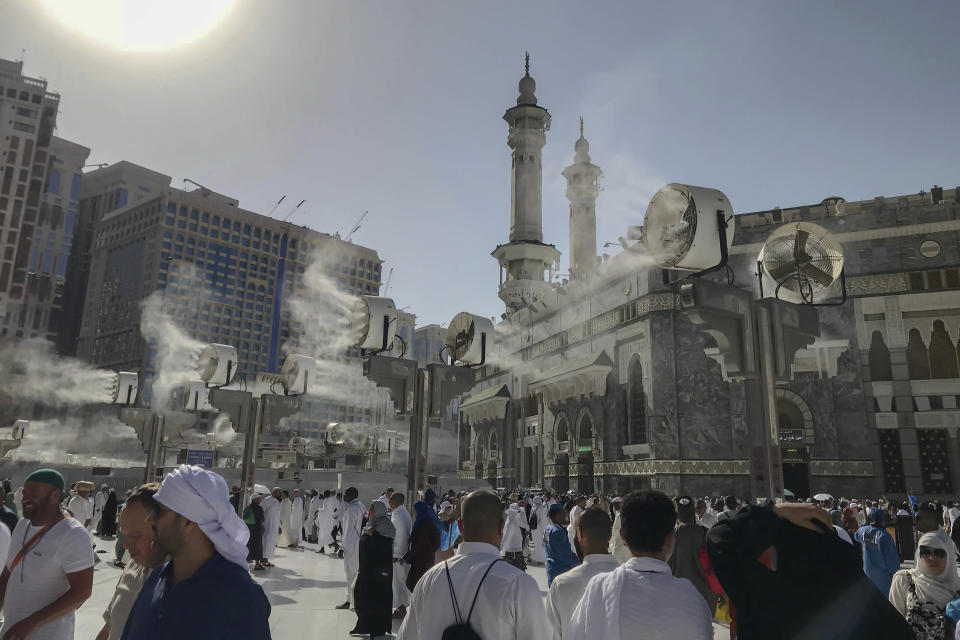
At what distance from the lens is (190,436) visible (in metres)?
69.6

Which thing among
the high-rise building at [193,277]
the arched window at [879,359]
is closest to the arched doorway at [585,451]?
the arched window at [879,359]

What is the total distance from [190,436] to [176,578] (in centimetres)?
7455

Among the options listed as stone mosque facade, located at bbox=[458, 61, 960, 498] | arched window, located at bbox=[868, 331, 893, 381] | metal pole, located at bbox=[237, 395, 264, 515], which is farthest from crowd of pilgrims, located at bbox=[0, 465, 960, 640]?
arched window, located at bbox=[868, 331, 893, 381]

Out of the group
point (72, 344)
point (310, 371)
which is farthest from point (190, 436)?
point (310, 371)

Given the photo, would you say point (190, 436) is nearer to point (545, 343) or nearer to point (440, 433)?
point (440, 433)

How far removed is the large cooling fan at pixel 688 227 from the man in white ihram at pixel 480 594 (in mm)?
4040

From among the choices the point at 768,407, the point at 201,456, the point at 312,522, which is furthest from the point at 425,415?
the point at 201,456

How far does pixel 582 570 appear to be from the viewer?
3.97 m

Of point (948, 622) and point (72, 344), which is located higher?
point (72, 344)

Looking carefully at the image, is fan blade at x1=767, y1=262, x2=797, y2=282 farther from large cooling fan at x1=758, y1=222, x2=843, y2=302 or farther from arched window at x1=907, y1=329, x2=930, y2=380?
arched window at x1=907, y1=329, x2=930, y2=380

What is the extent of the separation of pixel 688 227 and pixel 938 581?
141 inches

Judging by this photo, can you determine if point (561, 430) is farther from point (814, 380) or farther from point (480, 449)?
point (814, 380)

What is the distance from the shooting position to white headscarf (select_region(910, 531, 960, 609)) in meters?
4.47

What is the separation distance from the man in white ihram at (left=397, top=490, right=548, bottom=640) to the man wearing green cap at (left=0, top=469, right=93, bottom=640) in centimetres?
211
